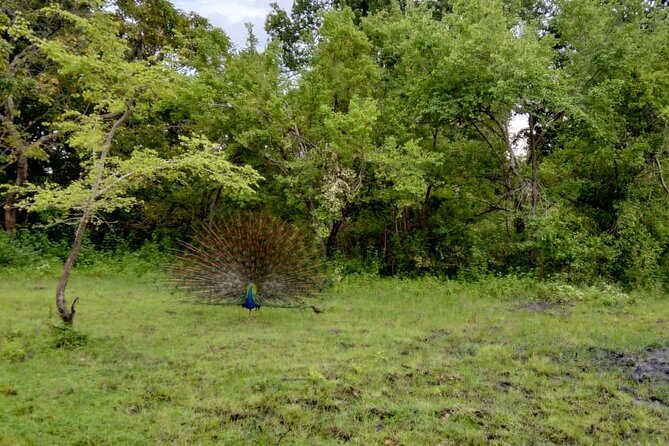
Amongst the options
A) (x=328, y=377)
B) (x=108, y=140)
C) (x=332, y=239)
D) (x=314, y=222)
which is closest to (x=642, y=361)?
(x=328, y=377)

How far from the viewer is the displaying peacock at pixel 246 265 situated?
30.9ft

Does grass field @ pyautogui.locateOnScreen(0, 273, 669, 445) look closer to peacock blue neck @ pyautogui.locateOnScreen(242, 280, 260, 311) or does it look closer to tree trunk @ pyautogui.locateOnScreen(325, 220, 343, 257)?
peacock blue neck @ pyautogui.locateOnScreen(242, 280, 260, 311)

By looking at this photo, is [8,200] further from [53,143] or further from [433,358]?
[433,358]

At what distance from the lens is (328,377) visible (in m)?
6.35

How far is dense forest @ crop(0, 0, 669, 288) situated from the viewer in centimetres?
1384

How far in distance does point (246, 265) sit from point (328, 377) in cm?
369

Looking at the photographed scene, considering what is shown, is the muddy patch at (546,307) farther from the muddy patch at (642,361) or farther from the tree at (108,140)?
the tree at (108,140)

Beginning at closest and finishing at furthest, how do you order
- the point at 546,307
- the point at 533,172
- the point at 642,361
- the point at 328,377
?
the point at 328,377, the point at 642,361, the point at 546,307, the point at 533,172

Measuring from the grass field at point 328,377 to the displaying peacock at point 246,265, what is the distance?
54 cm

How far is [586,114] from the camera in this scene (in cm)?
1360

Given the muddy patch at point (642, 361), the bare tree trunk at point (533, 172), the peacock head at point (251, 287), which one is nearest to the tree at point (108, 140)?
the peacock head at point (251, 287)

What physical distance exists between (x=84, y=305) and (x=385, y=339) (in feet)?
20.3

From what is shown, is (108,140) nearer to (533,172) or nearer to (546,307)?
Answer: (546,307)

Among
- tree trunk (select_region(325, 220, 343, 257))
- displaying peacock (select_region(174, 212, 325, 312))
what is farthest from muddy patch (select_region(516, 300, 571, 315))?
tree trunk (select_region(325, 220, 343, 257))
